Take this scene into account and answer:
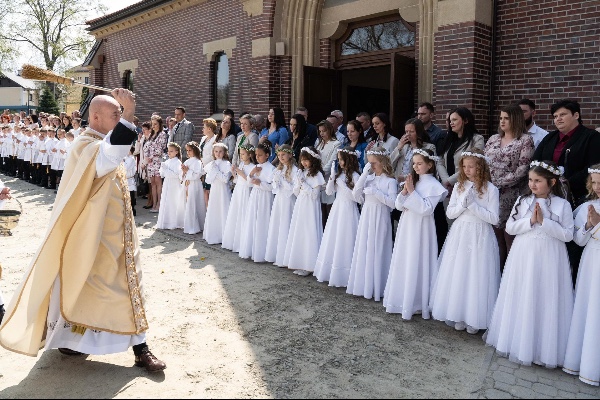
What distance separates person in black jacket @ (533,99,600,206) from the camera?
463cm

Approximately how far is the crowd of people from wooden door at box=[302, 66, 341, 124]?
1.55m

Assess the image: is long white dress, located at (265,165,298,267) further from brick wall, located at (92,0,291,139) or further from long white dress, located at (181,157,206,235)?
brick wall, located at (92,0,291,139)

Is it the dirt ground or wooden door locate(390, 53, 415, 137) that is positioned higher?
wooden door locate(390, 53, 415, 137)

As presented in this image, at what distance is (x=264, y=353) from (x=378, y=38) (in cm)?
691

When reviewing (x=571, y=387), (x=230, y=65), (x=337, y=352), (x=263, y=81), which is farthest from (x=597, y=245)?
(x=230, y=65)

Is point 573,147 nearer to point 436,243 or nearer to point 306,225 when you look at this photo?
point 436,243

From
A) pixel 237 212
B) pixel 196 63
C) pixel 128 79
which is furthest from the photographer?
pixel 128 79

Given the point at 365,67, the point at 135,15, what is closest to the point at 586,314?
the point at 365,67

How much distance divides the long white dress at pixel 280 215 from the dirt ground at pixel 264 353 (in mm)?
675

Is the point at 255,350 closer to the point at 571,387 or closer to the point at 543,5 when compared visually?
the point at 571,387

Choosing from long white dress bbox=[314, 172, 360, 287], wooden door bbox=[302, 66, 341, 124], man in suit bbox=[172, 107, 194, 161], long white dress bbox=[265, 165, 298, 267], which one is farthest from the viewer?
man in suit bbox=[172, 107, 194, 161]

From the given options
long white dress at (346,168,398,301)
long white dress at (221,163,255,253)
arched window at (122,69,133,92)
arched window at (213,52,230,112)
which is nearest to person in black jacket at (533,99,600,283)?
long white dress at (346,168,398,301)

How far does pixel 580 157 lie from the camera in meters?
4.68

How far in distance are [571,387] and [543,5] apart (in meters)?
5.45
